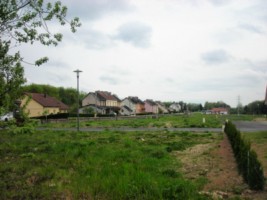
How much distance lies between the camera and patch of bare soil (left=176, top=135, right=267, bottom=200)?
8156 millimetres

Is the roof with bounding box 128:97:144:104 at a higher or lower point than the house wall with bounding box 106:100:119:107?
higher

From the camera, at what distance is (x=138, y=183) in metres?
8.67

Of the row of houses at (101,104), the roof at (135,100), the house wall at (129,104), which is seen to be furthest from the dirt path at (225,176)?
the roof at (135,100)

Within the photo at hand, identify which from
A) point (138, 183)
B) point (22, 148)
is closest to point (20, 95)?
point (138, 183)

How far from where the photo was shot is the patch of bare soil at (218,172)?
8.16 m

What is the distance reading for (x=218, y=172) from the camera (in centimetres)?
1071

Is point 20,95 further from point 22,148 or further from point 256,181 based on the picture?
point 22,148

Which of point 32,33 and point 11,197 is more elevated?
point 32,33

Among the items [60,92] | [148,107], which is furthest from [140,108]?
[60,92]

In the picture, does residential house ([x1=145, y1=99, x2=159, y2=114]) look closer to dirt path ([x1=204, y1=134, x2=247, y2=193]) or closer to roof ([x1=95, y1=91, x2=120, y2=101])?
roof ([x1=95, y1=91, x2=120, y2=101])

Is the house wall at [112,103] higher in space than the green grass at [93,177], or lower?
higher

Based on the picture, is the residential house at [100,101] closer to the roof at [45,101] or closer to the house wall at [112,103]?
the house wall at [112,103]

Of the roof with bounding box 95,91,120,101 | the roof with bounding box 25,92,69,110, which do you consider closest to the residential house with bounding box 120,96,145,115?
the roof with bounding box 95,91,120,101

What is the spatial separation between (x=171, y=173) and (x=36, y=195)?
4.22m
